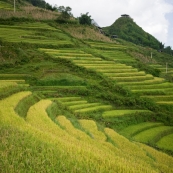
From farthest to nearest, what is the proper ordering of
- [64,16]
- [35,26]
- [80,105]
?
[64,16]
[35,26]
[80,105]

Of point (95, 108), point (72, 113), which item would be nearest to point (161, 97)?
point (95, 108)

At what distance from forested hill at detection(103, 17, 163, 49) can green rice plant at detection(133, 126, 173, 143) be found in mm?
42695

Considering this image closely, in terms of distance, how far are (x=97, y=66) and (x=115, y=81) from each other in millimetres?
3222

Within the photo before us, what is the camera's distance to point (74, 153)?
5.02m

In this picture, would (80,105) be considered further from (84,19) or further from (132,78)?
(84,19)

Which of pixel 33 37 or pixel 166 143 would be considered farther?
pixel 33 37

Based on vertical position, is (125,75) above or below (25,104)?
above

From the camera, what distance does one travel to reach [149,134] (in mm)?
13859

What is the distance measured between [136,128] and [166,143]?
2140 mm

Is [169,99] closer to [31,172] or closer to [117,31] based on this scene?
[31,172]

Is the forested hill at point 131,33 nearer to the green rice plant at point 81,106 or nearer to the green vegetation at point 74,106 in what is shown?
the green vegetation at point 74,106

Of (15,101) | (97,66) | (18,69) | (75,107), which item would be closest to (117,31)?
(97,66)

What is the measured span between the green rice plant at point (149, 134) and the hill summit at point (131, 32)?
42695mm

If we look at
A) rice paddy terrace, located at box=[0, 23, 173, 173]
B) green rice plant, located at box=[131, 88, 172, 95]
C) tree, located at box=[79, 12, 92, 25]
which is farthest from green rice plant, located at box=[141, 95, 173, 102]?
tree, located at box=[79, 12, 92, 25]
